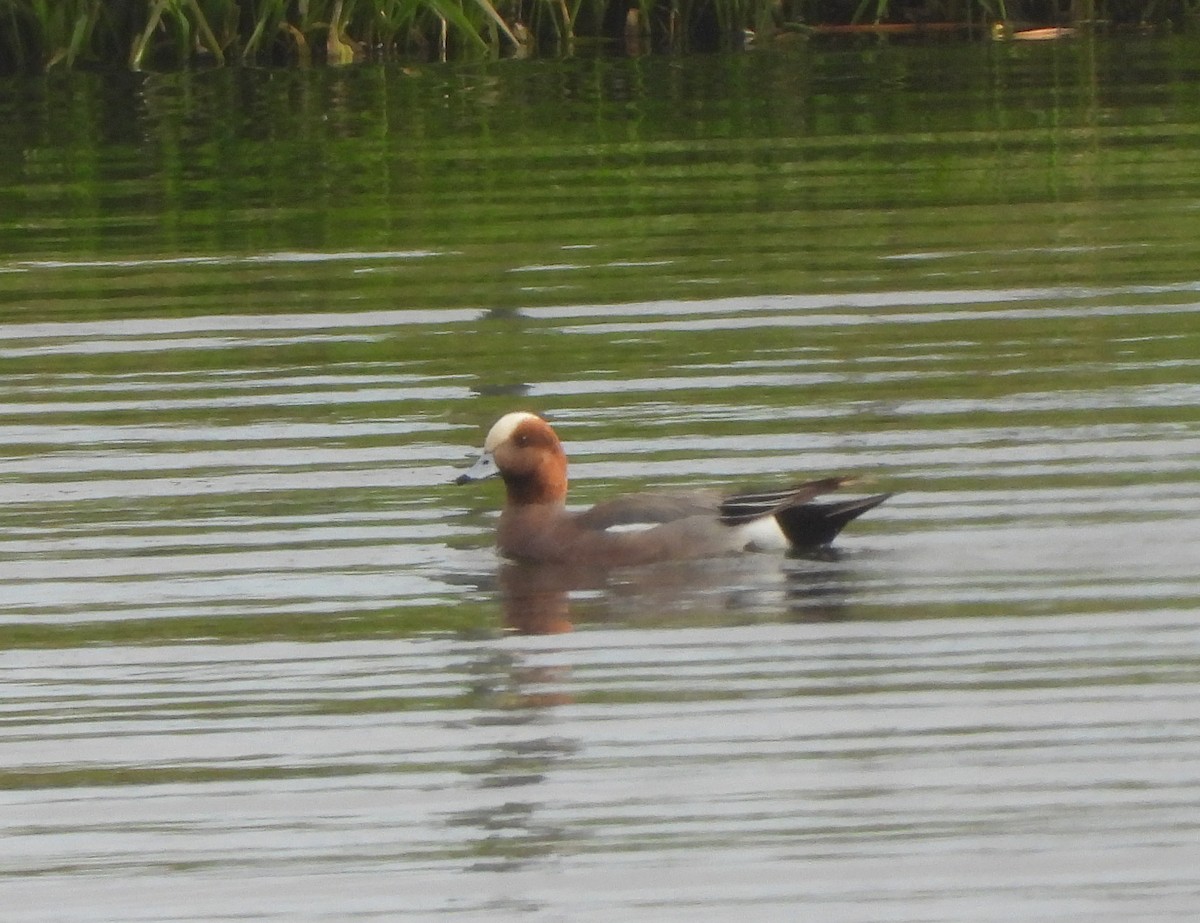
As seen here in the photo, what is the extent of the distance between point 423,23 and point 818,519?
10.0 meters

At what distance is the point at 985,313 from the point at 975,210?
6.42 feet

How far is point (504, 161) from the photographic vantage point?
12.1m

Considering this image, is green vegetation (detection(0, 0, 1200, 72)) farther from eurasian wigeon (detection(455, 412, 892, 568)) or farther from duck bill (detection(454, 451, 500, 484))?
eurasian wigeon (detection(455, 412, 892, 568))

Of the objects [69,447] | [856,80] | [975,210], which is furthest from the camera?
[856,80]

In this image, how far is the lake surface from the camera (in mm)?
4461

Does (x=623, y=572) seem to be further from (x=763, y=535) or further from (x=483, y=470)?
(x=483, y=470)

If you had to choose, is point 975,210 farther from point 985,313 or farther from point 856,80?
point 856,80

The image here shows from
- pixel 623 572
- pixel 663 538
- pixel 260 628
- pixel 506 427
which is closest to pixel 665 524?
pixel 663 538

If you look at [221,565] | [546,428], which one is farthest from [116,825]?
[546,428]

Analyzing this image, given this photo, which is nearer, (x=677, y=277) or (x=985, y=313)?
(x=985, y=313)

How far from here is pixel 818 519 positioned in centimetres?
625

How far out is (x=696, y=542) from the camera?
624 cm

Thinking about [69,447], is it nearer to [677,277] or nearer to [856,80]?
[677,277]

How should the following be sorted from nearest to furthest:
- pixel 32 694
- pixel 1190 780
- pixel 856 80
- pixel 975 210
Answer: pixel 1190 780 → pixel 32 694 → pixel 975 210 → pixel 856 80
